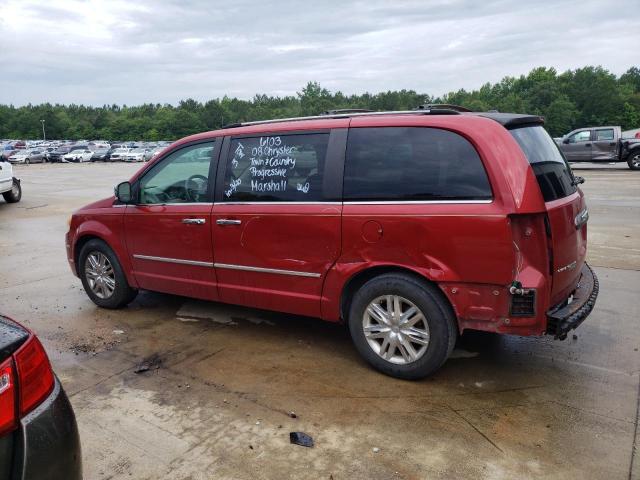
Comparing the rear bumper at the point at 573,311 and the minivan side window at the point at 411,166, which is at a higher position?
the minivan side window at the point at 411,166

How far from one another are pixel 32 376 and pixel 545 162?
3.33 m

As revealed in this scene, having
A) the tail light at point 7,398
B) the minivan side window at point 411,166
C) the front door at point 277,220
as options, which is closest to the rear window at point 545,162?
the minivan side window at point 411,166

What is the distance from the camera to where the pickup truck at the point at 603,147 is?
68.7ft

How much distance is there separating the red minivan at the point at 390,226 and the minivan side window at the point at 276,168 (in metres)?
0.01

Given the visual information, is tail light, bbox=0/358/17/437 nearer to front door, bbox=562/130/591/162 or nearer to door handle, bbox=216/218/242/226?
door handle, bbox=216/218/242/226

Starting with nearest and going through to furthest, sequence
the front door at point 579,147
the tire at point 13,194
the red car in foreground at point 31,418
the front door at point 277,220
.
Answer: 1. the red car in foreground at point 31,418
2. the front door at point 277,220
3. the tire at point 13,194
4. the front door at point 579,147

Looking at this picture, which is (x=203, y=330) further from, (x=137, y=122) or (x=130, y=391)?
(x=137, y=122)

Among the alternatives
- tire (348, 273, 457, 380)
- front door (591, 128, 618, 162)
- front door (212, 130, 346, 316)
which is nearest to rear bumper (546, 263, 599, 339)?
tire (348, 273, 457, 380)

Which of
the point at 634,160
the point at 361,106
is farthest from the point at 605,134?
the point at 361,106

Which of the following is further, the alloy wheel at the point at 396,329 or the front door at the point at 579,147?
the front door at the point at 579,147

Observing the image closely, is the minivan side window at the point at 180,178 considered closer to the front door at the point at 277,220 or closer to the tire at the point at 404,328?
the front door at the point at 277,220

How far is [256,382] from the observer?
395 cm

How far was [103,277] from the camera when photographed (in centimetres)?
565

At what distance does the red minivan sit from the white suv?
11758 millimetres
